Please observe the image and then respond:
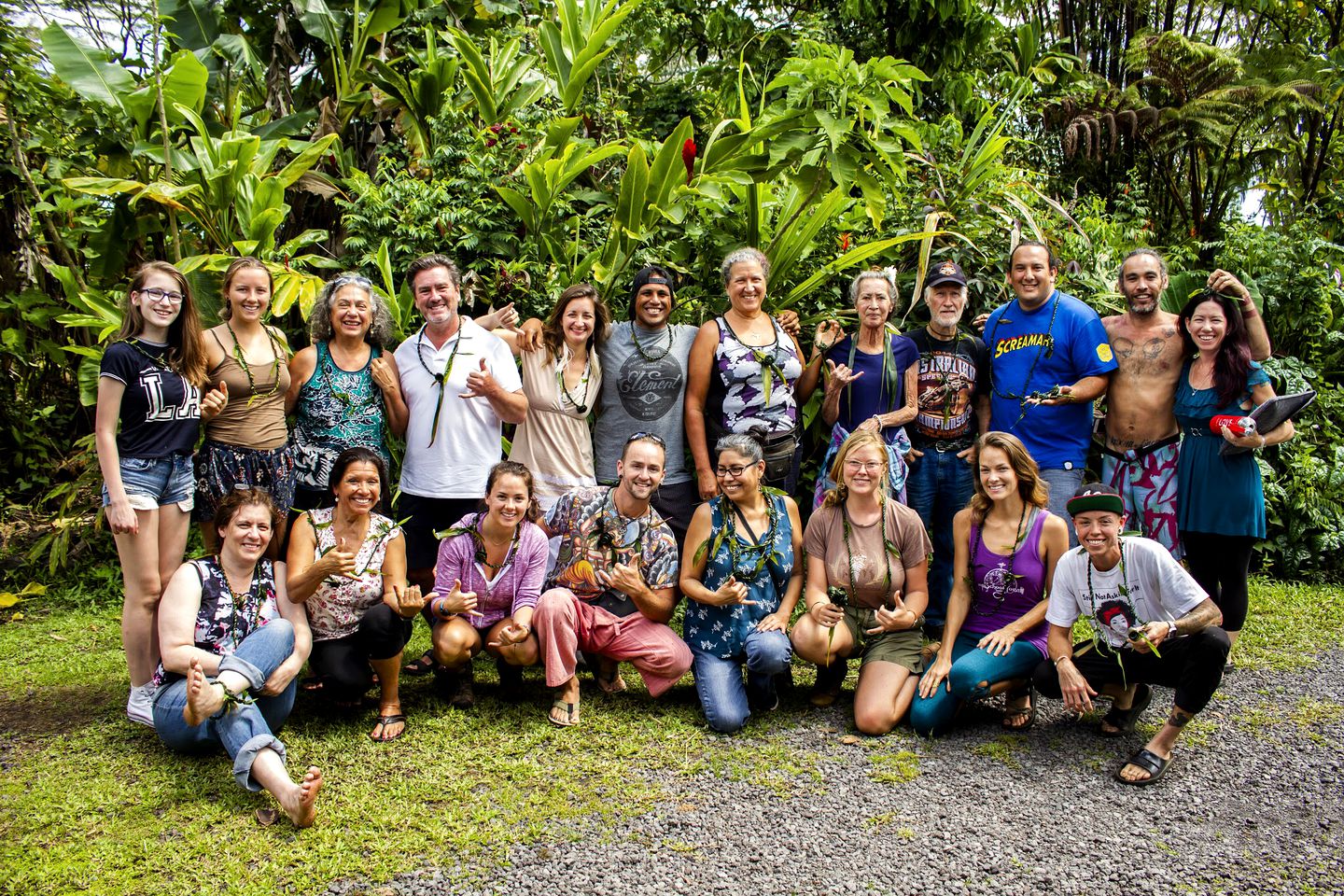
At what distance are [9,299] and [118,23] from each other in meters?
3.23

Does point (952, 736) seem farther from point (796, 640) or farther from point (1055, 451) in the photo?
point (1055, 451)

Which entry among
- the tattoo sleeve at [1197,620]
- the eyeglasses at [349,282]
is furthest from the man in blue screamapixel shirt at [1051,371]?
the eyeglasses at [349,282]

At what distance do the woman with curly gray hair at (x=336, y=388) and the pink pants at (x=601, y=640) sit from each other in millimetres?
988

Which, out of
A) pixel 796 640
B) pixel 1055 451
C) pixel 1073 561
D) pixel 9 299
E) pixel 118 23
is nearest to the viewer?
pixel 1073 561

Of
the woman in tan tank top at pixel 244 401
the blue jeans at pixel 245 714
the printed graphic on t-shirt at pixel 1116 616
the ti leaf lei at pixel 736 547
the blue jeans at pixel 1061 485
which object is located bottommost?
the blue jeans at pixel 245 714

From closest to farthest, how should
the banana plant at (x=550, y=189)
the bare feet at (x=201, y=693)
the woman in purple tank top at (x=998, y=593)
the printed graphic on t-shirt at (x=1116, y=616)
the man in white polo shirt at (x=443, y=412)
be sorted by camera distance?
the bare feet at (x=201, y=693), the printed graphic on t-shirt at (x=1116, y=616), the woman in purple tank top at (x=998, y=593), the man in white polo shirt at (x=443, y=412), the banana plant at (x=550, y=189)

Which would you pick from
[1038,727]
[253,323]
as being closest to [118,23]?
[253,323]

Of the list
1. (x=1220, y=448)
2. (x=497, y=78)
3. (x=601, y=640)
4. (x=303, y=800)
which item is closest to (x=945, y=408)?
(x=1220, y=448)

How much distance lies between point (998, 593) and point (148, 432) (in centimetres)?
332

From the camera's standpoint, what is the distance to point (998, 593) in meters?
4.05

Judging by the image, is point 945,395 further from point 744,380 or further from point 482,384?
point 482,384

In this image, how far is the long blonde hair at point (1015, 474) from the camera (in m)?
4.04

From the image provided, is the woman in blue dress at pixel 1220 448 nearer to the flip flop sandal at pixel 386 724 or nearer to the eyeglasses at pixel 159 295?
the flip flop sandal at pixel 386 724

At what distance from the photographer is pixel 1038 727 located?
157 inches
